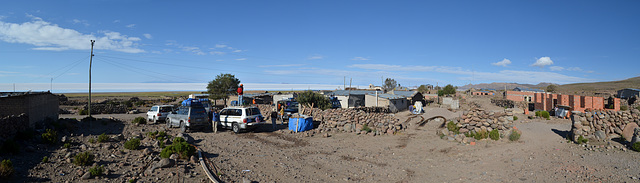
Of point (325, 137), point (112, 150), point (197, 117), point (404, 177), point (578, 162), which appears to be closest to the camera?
point (404, 177)

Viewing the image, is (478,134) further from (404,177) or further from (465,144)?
(404,177)

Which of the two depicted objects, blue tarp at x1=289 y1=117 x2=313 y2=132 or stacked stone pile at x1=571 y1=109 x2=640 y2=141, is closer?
stacked stone pile at x1=571 y1=109 x2=640 y2=141

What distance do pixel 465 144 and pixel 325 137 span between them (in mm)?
Answer: 7294

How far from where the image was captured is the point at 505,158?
1181cm

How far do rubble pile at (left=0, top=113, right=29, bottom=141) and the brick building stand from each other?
6.86 ft

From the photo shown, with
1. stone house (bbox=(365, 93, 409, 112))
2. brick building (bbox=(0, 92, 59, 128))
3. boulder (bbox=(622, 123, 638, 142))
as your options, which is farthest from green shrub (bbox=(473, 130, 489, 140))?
stone house (bbox=(365, 93, 409, 112))

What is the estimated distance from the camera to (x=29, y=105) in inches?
673

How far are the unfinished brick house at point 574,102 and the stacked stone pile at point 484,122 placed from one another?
21.4 metres

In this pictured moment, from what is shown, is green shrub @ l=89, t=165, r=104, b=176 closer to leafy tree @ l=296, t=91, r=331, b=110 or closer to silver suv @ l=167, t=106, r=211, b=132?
silver suv @ l=167, t=106, r=211, b=132

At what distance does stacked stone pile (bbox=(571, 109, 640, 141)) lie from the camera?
44.5ft

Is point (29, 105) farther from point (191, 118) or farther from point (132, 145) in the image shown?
point (132, 145)

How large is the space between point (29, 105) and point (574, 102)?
45303mm

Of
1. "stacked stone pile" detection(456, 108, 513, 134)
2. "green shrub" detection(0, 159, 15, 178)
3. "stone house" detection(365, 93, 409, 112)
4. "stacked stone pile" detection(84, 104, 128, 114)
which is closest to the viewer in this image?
"green shrub" detection(0, 159, 15, 178)

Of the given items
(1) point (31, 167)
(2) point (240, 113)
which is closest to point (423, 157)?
(2) point (240, 113)
